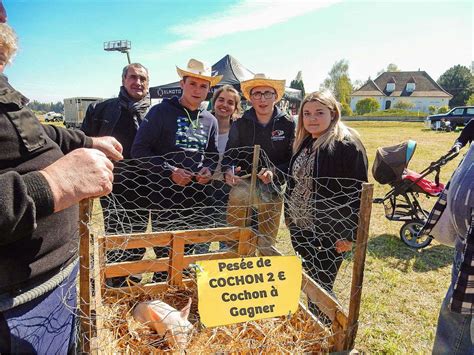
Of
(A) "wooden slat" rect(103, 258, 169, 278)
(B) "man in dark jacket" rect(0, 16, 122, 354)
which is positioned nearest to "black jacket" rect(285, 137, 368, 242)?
(A) "wooden slat" rect(103, 258, 169, 278)

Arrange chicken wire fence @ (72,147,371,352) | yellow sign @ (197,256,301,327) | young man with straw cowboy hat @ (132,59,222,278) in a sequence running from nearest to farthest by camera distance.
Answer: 1. yellow sign @ (197,256,301,327)
2. chicken wire fence @ (72,147,371,352)
3. young man with straw cowboy hat @ (132,59,222,278)

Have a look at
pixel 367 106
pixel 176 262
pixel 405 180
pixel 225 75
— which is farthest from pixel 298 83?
pixel 176 262

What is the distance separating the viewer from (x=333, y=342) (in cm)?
162

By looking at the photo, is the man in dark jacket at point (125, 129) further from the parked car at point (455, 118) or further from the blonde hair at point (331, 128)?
the parked car at point (455, 118)

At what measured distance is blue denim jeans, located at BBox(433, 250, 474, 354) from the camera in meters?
1.31

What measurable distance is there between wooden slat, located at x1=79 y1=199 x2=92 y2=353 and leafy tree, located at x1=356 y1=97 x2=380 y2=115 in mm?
40724

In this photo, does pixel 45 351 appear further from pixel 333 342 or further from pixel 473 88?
pixel 473 88

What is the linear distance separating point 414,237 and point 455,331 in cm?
289

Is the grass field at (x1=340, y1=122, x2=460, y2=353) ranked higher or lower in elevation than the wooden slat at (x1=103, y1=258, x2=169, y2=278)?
lower

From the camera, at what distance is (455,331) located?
135cm

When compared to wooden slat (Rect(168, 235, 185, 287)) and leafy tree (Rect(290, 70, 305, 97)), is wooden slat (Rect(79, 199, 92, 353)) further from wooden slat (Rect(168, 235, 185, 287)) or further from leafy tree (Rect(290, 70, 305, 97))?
leafy tree (Rect(290, 70, 305, 97))

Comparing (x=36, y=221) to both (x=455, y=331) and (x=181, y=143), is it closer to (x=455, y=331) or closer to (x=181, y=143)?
Result: (x=455, y=331)

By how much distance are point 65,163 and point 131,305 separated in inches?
62.5

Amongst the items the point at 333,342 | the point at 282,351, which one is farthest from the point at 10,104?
the point at 333,342
